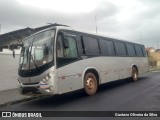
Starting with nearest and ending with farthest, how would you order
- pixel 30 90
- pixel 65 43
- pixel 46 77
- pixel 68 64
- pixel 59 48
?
pixel 46 77
pixel 30 90
pixel 59 48
pixel 65 43
pixel 68 64

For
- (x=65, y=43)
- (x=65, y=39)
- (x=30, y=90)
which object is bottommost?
(x=30, y=90)

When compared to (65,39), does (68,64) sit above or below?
below

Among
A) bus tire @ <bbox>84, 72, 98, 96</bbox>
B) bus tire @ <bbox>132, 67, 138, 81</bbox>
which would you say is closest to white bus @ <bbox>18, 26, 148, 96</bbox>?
bus tire @ <bbox>84, 72, 98, 96</bbox>

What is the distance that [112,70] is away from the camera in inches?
575

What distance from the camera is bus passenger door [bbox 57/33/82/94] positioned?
10109 mm

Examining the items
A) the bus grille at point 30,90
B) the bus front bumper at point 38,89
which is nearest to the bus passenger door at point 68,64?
the bus front bumper at point 38,89

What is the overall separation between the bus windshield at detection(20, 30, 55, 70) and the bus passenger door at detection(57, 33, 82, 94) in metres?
0.40

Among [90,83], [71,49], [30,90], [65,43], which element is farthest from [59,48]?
[90,83]

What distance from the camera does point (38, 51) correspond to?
1023cm

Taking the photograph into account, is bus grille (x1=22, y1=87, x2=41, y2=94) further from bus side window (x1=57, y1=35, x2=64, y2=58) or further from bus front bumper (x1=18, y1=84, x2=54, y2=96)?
bus side window (x1=57, y1=35, x2=64, y2=58)

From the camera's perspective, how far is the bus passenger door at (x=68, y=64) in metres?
10.1

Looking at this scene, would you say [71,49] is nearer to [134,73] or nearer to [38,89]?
[38,89]

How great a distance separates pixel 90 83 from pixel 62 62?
90.7 inches

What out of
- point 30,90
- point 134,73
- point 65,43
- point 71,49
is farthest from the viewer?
point 134,73
